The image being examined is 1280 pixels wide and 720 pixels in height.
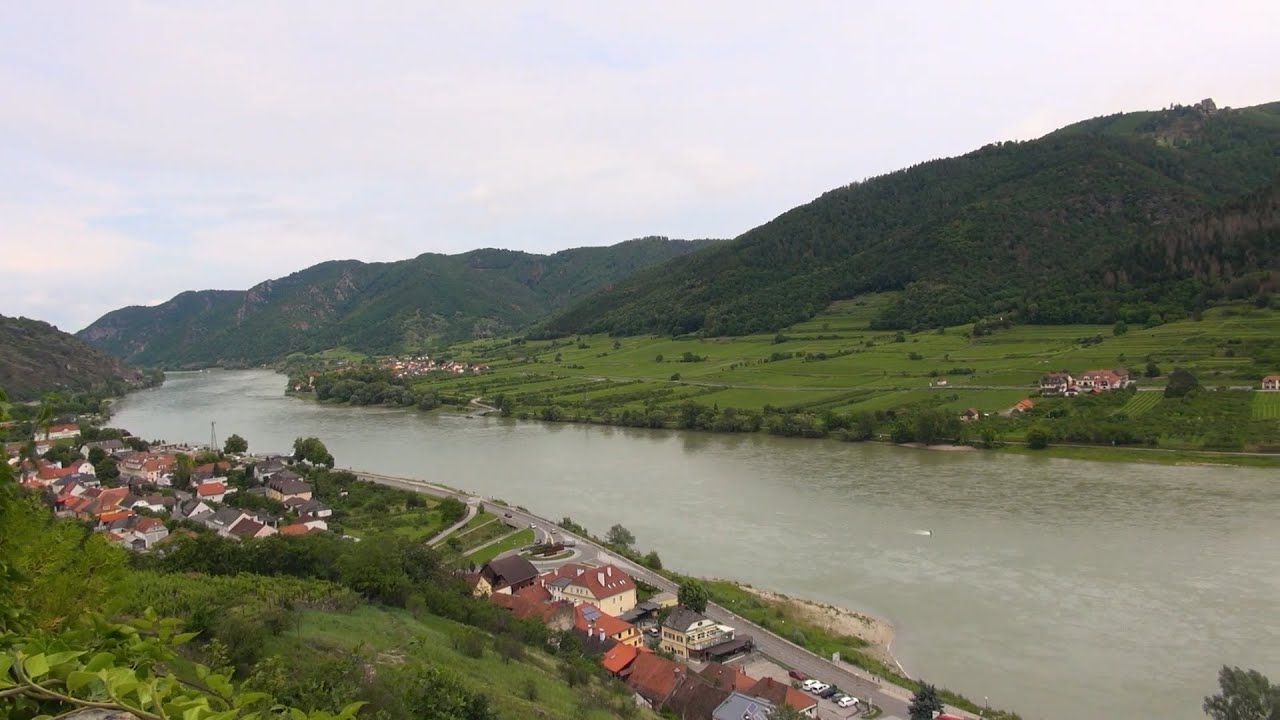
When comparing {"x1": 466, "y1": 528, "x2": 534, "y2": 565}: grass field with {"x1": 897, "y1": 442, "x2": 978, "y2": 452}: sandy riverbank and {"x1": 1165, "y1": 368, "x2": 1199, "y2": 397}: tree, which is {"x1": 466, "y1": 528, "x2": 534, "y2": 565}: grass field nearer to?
{"x1": 897, "y1": 442, "x2": 978, "y2": 452}: sandy riverbank

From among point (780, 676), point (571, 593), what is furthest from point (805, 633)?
point (571, 593)

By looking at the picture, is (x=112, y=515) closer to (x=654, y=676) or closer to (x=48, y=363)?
(x=654, y=676)

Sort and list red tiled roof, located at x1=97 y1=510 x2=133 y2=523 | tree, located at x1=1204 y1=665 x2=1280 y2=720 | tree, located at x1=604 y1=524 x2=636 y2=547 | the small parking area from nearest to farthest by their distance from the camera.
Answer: tree, located at x1=1204 y1=665 x2=1280 y2=720 < the small parking area < tree, located at x1=604 y1=524 x2=636 y2=547 < red tiled roof, located at x1=97 y1=510 x2=133 y2=523

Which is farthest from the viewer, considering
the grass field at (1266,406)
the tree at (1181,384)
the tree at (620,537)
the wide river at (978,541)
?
the tree at (1181,384)

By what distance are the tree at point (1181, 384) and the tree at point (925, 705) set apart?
27118mm

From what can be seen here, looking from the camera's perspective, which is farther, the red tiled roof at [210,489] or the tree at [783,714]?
the red tiled roof at [210,489]

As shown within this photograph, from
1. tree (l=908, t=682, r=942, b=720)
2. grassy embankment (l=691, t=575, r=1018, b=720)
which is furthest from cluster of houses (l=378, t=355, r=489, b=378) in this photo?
tree (l=908, t=682, r=942, b=720)

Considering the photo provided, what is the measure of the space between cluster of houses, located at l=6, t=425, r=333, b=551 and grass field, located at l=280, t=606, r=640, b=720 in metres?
8.88

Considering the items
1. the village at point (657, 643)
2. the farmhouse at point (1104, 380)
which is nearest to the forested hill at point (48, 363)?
the village at point (657, 643)

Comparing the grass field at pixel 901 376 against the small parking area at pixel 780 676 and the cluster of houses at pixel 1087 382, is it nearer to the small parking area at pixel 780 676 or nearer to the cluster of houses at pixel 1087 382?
the cluster of houses at pixel 1087 382

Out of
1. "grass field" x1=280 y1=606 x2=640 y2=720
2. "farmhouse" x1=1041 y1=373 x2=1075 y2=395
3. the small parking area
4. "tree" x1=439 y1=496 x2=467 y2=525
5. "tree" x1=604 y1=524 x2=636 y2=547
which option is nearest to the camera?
"grass field" x1=280 y1=606 x2=640 y2=720

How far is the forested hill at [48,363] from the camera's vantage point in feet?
189

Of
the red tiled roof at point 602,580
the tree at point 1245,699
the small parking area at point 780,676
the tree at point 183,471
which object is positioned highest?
the tree at point 183,471

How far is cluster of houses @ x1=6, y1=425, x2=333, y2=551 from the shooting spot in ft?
69.3
